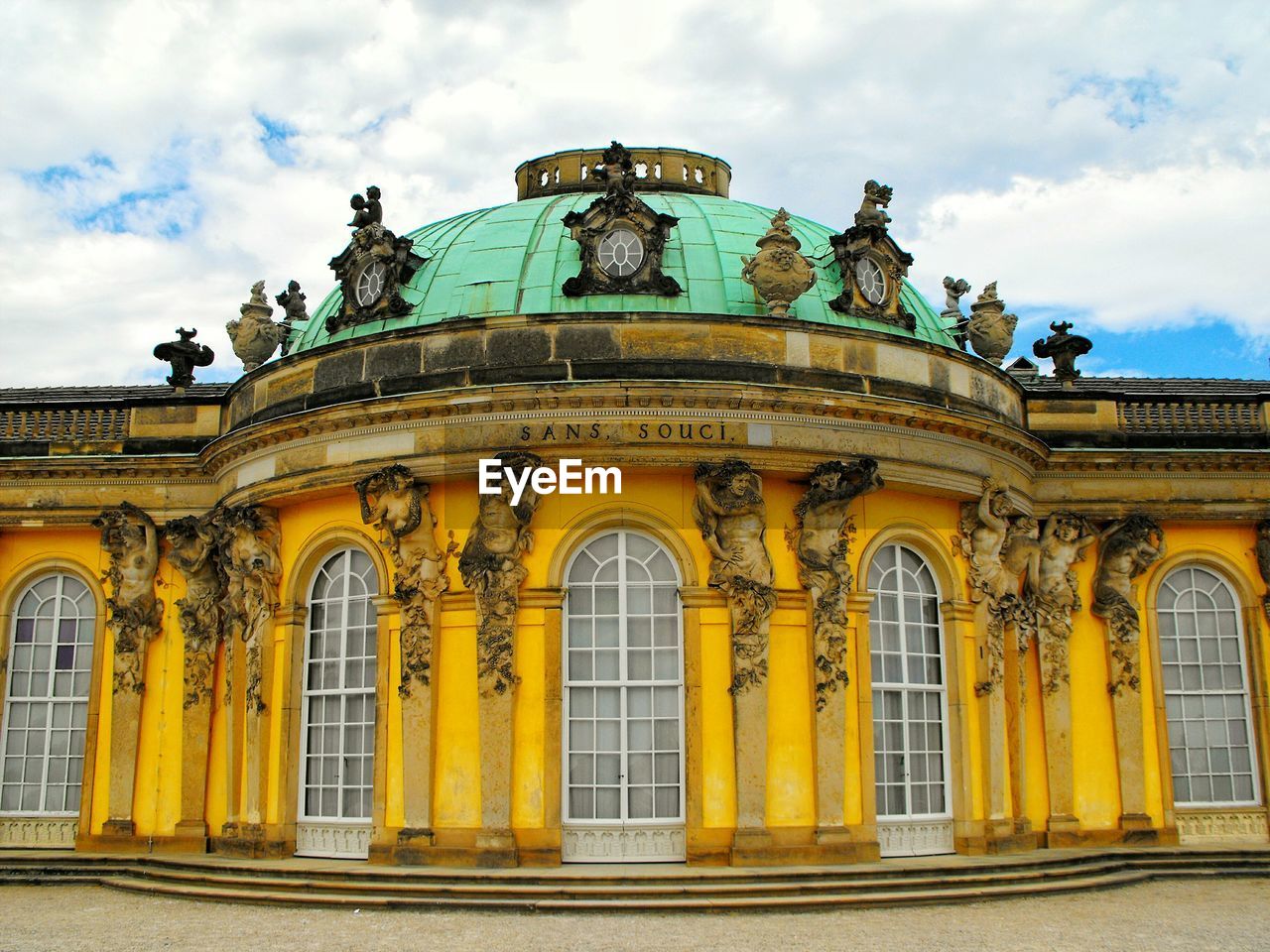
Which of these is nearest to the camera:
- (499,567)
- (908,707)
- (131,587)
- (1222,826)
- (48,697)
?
(499,567)

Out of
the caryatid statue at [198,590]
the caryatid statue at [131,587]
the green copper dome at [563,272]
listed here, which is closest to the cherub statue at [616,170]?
the green copper dome at [563,272]

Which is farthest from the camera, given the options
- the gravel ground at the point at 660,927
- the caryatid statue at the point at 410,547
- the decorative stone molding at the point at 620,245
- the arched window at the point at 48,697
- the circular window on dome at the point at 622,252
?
the arched window at the point at 48,697

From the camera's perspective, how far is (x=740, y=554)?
1783cm

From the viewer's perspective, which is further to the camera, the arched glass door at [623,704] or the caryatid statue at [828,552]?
the caryatid statue at [828,552]

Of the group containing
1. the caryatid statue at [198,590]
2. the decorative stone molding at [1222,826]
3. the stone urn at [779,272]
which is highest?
the stone urn at [779,272]

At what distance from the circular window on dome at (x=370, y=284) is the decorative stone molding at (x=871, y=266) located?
21.9 ft

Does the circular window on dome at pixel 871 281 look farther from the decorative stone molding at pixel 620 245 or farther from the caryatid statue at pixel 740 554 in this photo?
the caryatid statue at pixel 740 554

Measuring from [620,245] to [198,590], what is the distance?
8420mm

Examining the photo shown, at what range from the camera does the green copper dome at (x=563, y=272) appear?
64.4ft

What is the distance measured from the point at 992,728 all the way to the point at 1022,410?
5.83 m

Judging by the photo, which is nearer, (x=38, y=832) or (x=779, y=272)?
(x=779, y=272)

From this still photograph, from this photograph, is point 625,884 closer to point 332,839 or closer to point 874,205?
point 332,839

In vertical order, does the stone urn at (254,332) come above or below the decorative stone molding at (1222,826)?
above

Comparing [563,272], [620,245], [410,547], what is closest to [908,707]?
[410,547]
